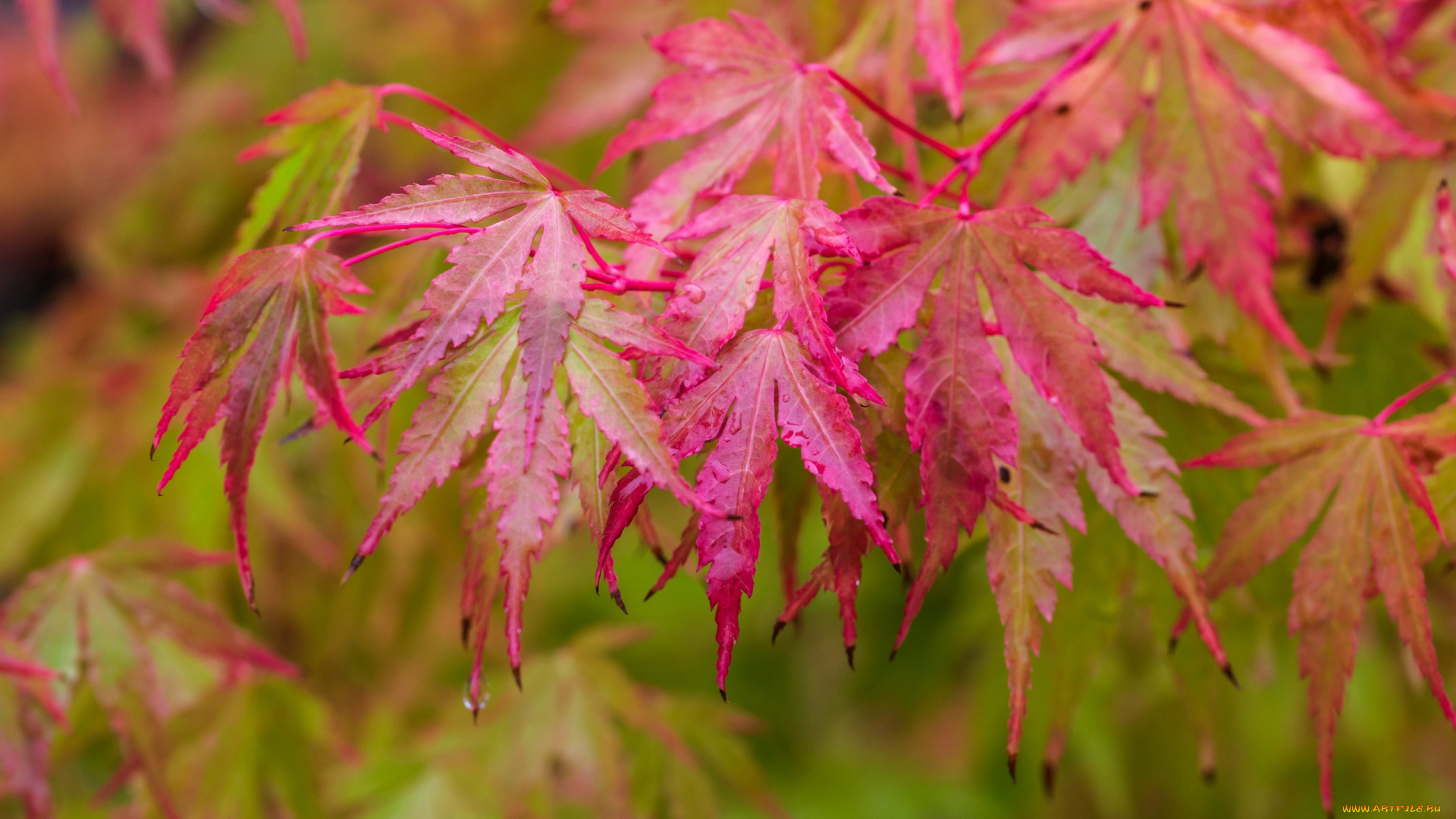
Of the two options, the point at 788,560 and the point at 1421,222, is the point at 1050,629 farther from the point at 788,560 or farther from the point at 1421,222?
the point at 1421,222

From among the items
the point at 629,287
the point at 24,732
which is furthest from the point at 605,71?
the point at 24,732

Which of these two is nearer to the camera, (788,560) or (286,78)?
(788,560)

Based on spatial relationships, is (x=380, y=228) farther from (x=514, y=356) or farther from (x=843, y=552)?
(x=843, y=552)

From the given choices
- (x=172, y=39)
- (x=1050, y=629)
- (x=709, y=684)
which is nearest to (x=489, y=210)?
(x=1050, y=629)

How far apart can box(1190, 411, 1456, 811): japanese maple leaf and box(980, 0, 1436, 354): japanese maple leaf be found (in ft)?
0.24

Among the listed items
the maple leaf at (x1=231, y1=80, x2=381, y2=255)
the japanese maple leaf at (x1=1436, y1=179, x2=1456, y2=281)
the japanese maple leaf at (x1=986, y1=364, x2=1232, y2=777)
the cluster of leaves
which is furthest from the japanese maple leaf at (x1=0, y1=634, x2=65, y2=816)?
the japanese maple leaf at (x1=1436, y1=179, x2=1456, y2=281)

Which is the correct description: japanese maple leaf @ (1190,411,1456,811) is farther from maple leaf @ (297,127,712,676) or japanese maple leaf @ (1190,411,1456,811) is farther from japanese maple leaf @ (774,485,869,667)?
maple leaf @ (297,127,712,676)

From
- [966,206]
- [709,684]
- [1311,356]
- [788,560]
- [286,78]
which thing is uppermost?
[966,206]

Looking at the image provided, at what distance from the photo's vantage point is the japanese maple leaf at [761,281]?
45cm

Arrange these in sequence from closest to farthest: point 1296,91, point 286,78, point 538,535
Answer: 1. point 538,535
2. point 1296,91
3. point 286,78

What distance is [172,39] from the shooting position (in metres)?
2.83

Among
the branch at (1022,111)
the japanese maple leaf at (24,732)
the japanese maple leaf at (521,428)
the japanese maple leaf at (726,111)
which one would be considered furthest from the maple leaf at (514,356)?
the japanese maple leaf at (24,732)

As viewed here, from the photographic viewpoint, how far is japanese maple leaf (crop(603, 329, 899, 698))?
427 millimetres

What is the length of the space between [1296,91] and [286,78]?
6.41 ft
